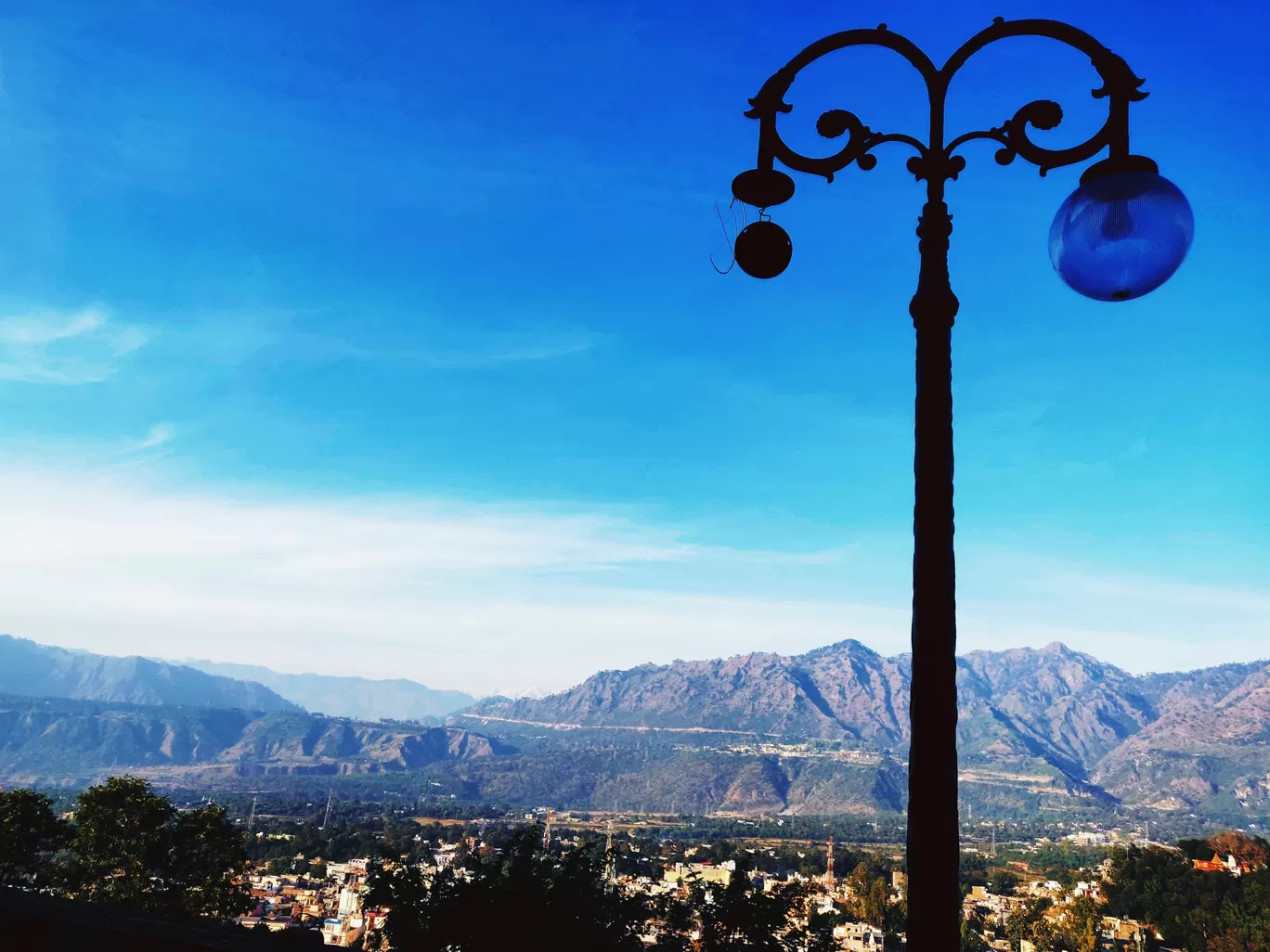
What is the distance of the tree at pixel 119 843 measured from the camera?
72.8 ft

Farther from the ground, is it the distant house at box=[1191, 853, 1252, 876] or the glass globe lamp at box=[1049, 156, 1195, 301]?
the glass globe lamp at box=[1049, 156, 1195, 301]

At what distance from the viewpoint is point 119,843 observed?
75.5ft

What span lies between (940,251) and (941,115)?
610 mm

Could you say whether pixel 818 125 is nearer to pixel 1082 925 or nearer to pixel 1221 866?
pixel 1082 925

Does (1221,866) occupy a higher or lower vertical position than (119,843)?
lower

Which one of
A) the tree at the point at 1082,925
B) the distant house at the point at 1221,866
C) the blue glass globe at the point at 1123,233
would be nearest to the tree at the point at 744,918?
the blue glass globe at the point at 1123,233

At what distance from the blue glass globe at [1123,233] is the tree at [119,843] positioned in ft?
85.7

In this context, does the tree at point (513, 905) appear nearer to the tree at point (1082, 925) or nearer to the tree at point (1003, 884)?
the tree at point (1082, 925)

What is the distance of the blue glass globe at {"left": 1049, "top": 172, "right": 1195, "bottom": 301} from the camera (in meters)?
2.85

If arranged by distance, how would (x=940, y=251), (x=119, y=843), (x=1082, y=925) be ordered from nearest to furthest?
(x=940, y=251) → (x=119, y=843) → (x=1082, y=925)

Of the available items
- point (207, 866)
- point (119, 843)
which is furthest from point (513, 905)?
point (119, 843)

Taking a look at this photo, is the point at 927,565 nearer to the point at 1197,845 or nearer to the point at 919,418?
the point at 919,418

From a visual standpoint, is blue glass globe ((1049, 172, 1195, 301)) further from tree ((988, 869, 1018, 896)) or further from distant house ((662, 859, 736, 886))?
tree ((988, 869, 1018, 896))

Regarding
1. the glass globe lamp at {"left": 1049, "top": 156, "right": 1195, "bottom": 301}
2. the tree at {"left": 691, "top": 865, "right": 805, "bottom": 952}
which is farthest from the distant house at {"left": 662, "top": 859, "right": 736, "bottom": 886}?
the glass globe lamp at {"left": 1049, "top": 156, "right": 1195, "bottom": 301}
